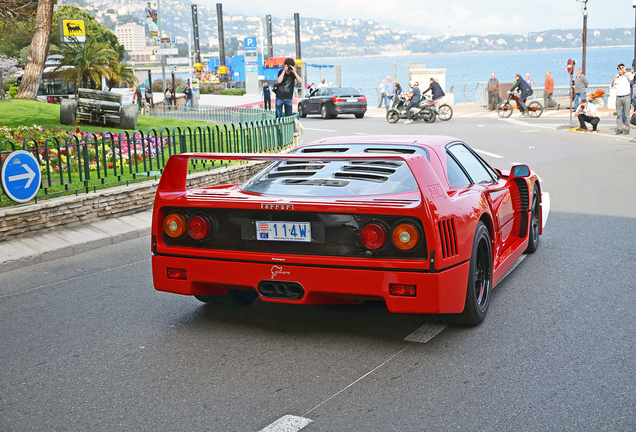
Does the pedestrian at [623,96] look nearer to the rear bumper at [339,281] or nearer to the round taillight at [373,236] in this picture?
the rear bumper at [339,281]

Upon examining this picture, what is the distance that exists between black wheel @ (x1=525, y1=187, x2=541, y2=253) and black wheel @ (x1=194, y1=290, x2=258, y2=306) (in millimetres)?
2956

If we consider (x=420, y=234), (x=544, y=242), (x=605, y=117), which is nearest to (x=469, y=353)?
(x=420, y=234)

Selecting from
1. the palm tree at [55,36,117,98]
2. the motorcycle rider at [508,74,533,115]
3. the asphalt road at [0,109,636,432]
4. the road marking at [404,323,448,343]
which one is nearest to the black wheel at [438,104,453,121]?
the motorcycle rider at [508,74,533,115]

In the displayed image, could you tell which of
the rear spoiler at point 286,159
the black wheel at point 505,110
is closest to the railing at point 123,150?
the rear spoiler at point 286,159

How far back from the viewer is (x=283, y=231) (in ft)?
14.3

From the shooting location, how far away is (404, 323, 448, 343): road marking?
4.50 metres

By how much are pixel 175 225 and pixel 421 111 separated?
23.3 m

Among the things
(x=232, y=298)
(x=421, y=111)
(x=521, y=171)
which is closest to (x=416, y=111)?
(x=421, y=111)

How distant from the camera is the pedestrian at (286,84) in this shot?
56.7 feet

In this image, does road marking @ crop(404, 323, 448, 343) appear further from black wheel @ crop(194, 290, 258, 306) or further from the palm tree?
the palm tree

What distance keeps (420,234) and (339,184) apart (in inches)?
32.6

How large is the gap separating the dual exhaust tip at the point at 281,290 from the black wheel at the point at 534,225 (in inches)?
124

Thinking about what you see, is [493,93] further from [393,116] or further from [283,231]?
[283,231]

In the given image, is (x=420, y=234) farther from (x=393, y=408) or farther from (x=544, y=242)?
(x=544, y=242)
